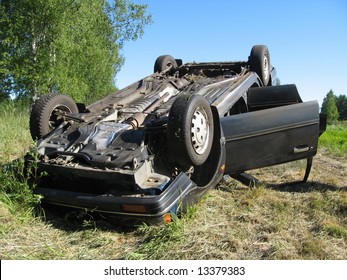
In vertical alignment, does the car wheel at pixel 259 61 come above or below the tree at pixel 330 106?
above

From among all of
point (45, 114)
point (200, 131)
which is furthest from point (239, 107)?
point (45, 114)

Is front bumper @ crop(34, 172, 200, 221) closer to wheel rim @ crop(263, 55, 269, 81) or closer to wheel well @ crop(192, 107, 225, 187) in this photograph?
wheel well @ crop(192, 107, 225, 187)

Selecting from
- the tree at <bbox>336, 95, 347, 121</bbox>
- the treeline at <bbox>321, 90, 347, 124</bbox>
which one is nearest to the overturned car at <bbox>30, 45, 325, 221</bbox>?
the treeline at <bbox>321, 90, 347, 124</bbox>

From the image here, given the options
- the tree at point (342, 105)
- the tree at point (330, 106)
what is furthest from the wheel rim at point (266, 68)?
the tree at point (342, 105)

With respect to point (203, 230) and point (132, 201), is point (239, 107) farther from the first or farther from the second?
point (132, 201)

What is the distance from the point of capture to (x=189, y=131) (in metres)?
3.43

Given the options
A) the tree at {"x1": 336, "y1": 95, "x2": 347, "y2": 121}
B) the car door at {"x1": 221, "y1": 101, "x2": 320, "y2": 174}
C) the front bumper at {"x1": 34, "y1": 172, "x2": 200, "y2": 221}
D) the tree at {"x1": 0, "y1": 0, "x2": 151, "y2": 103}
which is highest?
the tree at {"x1": 0, "y1": 0, "x2": 151, "y2": 103}

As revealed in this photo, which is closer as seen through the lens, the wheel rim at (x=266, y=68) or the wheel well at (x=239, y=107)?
the wheel well at (x=239, y=107)

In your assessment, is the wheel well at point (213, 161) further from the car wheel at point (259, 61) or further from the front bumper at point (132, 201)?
the car wheel at point (259, 61)

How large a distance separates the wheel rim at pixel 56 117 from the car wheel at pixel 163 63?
8.40ft

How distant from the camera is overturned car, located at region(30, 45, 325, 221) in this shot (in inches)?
130

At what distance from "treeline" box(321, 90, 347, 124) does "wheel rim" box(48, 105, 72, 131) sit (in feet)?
219

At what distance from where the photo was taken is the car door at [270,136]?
13.3ft

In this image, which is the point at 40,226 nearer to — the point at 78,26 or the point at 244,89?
the point at 244,89
